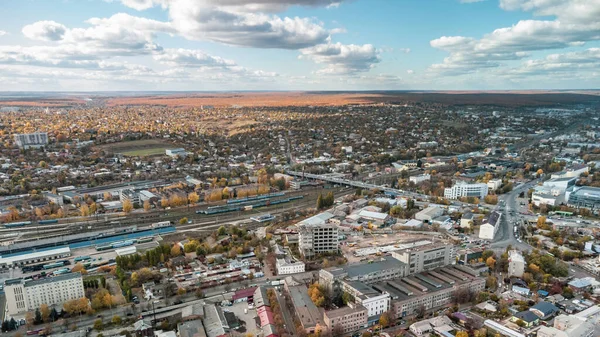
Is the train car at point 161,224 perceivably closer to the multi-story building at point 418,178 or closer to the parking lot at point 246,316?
the parking lot at point 246,316

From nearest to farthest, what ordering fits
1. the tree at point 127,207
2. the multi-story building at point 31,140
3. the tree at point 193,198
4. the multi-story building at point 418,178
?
the tree at point 127,207 < the tree at point 193,198 < the multi-story building at point 418,178 < the multi-story building at point 31,140

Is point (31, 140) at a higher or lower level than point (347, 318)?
higher

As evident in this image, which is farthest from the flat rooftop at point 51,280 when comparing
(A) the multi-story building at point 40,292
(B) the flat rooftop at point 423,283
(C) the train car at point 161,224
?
(B) the flat rooftop at point 423,283

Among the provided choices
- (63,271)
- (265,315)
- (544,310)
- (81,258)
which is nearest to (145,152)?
(81,258)

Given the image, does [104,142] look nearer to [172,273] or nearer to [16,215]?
[16,215]

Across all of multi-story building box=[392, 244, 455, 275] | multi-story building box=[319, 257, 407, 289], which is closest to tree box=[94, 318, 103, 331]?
multi-story building box=[319, 257, 407, 289]

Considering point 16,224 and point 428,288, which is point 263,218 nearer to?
point 428,288

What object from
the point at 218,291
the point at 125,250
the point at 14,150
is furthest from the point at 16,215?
the point at 14,150
